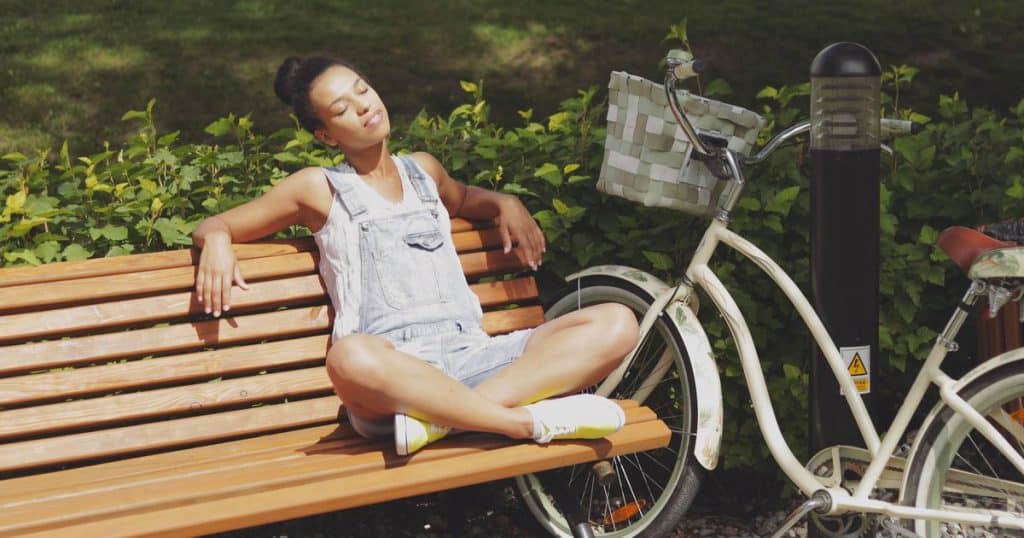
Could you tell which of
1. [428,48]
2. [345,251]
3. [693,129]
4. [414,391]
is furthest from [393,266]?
[428,48]

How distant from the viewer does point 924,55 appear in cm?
948

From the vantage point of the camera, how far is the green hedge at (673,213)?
3.90m

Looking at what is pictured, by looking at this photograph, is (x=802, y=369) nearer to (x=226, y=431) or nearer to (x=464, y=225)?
(x=464, y=225)

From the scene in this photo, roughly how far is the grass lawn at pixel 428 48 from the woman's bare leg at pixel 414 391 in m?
5.24

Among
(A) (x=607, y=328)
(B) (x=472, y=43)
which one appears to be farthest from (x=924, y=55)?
(A) (x=607, y=328)

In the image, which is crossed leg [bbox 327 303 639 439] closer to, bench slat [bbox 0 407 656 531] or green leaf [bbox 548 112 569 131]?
bench slat [bbox 0 407 656 531]

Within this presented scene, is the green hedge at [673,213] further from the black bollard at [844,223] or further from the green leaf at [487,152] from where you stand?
the black bollard at [844,223]

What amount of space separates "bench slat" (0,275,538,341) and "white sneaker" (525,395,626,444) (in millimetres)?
844

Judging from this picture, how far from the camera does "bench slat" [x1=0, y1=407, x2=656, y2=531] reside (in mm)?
3045

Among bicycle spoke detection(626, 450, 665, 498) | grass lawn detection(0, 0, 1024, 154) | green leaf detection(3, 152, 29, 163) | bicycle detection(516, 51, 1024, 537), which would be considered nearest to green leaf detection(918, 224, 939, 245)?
bicycle detection(516, 51, 1024, 537)

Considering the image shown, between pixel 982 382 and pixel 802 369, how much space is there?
0.88 meters

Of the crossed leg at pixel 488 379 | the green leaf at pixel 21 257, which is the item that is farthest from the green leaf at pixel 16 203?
the crossed leg at pixel 488 379

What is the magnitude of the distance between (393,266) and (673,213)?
887mm

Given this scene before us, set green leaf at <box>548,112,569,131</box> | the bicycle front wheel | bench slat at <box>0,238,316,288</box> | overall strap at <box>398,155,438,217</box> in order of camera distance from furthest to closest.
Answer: green leaf at <box>548,112,569,131</box> < overall strap at <box>398,155,438,217</box> < bench slat at <box>0,238,316,288</box> < the bicycle front wheel
